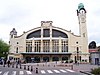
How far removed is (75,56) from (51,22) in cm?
1651

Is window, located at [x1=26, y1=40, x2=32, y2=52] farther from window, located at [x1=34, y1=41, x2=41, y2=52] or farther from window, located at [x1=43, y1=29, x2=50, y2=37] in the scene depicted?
window, located at [x1=43, y1=29, x2=50, y2=37]

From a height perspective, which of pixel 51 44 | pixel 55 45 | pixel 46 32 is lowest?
pixel 55 45

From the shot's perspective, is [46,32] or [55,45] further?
[46,32]

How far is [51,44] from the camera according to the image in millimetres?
98188

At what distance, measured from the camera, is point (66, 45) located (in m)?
99.2

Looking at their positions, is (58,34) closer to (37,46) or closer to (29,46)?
(37,46)

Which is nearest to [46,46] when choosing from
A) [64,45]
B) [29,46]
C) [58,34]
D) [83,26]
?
[58,34]

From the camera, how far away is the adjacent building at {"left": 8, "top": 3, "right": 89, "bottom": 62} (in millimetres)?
98312

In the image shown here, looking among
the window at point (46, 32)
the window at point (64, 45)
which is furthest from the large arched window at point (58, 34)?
the window at point (64, 45)

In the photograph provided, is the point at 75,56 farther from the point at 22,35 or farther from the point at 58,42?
the point at 22,35

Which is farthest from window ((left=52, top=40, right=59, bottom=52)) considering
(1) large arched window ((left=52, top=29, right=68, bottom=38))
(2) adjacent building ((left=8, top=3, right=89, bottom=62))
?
(1) large arched window ((left=52, top=29, right=68, bottom=38))

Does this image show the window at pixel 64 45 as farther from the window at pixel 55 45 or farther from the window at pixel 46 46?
the window at pixel 46 46

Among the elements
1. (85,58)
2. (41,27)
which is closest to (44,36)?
(41,27)

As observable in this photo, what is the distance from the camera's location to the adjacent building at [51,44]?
323 feet
